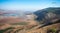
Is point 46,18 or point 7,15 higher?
point 7,15

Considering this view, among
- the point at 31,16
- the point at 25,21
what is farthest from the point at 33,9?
the point at 25,21

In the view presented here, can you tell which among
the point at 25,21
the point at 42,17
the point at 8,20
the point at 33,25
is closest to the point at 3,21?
the point at 8,20

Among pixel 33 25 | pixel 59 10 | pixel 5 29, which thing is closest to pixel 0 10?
pixel 5 29

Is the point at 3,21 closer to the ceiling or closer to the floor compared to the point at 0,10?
closer to the floor

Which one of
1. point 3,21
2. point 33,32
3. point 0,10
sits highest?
point 0,10

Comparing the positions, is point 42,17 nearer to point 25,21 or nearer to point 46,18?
point 46,18

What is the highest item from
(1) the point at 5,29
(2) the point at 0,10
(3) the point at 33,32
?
(2) the point at 0,10

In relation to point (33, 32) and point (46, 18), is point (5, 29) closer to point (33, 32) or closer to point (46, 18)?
point (33, 32)
